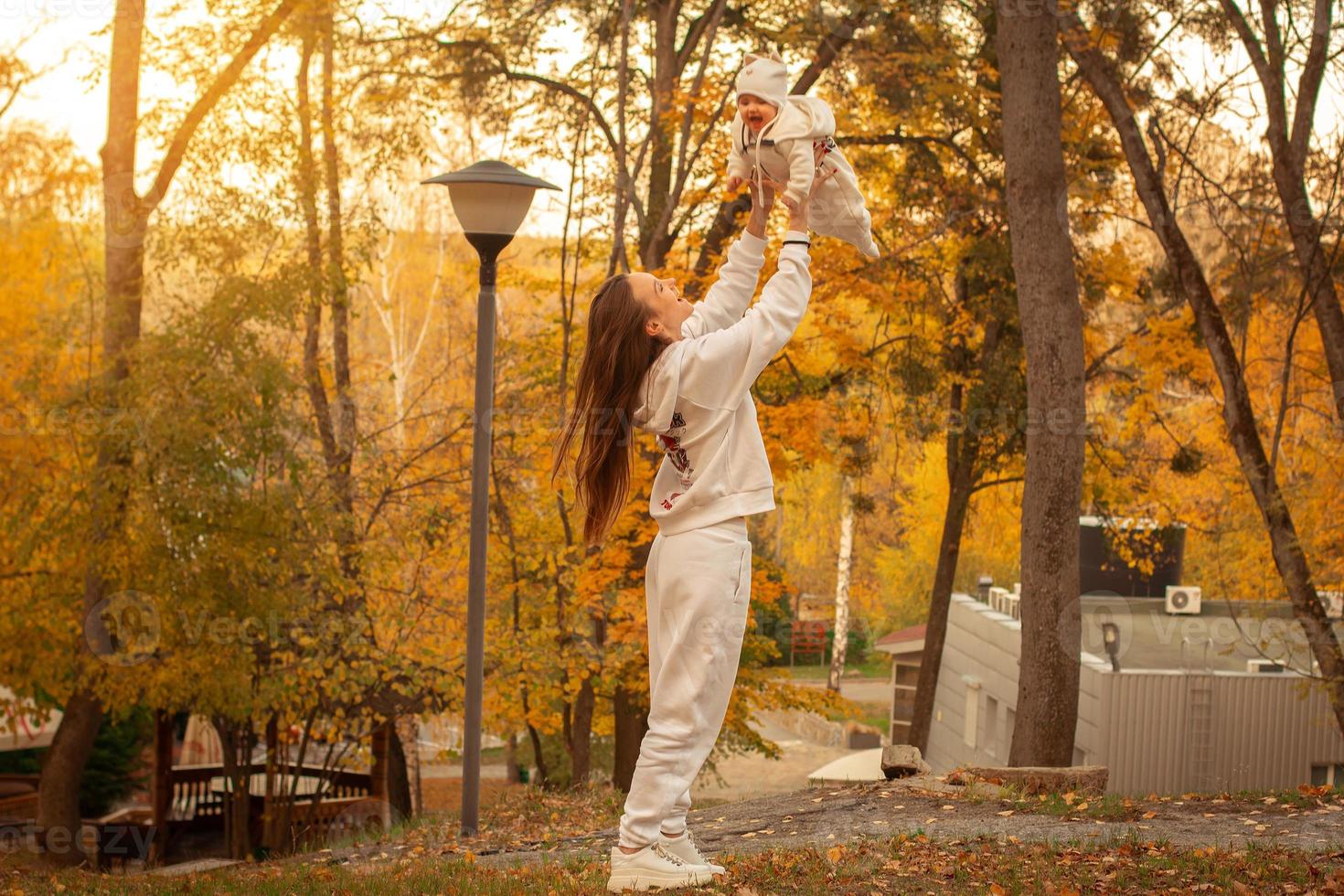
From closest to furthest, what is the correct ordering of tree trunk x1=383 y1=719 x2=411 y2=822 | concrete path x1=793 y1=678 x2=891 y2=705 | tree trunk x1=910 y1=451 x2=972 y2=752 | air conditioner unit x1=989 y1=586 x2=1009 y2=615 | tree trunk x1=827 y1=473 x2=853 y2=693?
1. tree trunk x1=383 y1=719 x2=411 y2=822
2. tree trunk x1=910 y1=451 x2=972 y2=752
3. air conditioner unit x1=989 y1=586 x2=1009 y2=615
4. tree trunk x1=827 y1=473 x2=853 y2=693
5. concrete path x1=793 y1=678 x2=891 y2=705

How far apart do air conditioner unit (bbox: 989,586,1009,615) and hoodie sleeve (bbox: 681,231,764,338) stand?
2169 cm

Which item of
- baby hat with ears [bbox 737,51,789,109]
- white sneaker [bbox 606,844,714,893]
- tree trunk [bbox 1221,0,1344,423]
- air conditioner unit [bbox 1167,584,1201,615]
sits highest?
tree trunk [bbox 1221,0,1344,423]

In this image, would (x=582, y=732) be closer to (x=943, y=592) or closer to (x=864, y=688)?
(x=943, y=592)

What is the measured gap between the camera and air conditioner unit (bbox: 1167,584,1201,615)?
78.3ft

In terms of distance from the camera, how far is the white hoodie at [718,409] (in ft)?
13.0

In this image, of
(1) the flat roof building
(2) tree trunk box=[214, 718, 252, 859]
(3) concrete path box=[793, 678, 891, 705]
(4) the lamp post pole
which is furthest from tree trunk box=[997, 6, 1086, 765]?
(3) concrete path box=[793, 678, 891, 705]

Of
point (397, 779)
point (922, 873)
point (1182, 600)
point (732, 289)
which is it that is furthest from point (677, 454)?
point (1182, 600)

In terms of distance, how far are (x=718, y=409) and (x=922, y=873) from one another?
6.60 feet

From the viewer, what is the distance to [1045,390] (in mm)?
9430

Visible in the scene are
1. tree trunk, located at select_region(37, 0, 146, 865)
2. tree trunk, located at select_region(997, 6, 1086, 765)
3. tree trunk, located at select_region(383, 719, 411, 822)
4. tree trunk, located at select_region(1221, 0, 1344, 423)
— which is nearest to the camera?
tree trunk, located at select_region(997, 6, 1086, 765)

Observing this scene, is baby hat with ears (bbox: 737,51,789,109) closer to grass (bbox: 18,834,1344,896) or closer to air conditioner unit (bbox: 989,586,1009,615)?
grass (bbox: 18,834,1344,896)

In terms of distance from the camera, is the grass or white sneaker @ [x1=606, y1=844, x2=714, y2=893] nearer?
white sneaker @ [x1=606, y1=844, x2=714, y2=893]

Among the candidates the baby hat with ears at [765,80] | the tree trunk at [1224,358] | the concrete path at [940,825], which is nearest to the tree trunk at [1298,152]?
the tree trunk at [1224,358]

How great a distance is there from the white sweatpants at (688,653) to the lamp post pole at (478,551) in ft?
11.3
